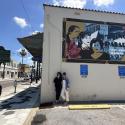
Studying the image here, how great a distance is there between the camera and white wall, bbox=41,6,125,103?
14.7 meters

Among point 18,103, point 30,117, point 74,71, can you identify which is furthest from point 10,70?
point 30,117

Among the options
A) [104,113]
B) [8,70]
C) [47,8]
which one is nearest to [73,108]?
[104,113]

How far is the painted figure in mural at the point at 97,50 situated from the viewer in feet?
51.4

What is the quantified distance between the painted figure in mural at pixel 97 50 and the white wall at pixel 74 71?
542 mm

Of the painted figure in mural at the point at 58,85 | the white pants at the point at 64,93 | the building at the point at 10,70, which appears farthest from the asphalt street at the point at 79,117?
the building at the point at 10,70

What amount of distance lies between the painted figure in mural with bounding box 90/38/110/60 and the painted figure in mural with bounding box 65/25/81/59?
0.98m

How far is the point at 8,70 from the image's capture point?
3812 inches

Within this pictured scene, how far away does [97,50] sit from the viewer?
621 inches

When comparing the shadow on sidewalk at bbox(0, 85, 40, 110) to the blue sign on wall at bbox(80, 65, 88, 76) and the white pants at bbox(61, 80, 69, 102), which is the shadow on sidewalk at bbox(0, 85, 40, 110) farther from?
the blue sign on wall at bbox(80, 65, 88, 76)

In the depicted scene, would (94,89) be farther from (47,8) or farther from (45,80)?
(47,8)

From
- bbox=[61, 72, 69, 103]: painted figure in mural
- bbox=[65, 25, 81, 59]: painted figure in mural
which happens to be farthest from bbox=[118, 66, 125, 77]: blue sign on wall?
bbox=[61, 72, 69, 103]: painted figure in mural

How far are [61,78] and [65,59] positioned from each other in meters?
1.37

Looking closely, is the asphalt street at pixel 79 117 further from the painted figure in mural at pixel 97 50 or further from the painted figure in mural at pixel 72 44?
the painted figure in mural at pixel 97 50

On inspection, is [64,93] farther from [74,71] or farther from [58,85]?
A: [74,71]
